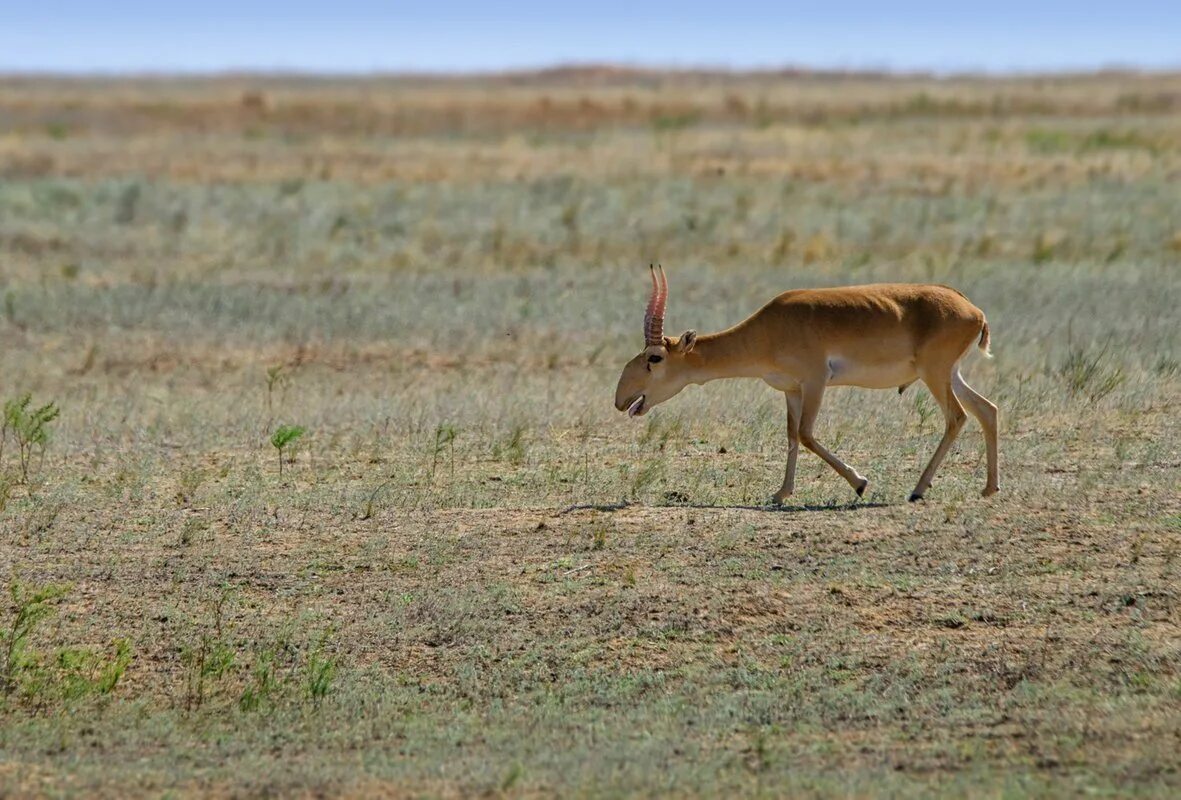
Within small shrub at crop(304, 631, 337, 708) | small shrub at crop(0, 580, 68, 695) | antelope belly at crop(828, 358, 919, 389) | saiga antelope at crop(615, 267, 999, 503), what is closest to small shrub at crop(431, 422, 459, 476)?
saiga antelope at crop(615, 267, 999, 503)

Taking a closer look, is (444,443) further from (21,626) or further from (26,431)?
(21,626)

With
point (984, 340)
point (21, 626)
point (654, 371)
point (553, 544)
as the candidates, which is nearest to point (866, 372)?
point (984, 340)

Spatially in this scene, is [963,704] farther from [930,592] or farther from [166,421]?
[166,421]

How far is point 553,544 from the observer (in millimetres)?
9602

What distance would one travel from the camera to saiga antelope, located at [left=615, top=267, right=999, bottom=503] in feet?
34.7

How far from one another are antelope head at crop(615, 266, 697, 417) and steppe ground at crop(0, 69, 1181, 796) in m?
0.64

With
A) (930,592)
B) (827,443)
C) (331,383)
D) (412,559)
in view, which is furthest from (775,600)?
(331,383)

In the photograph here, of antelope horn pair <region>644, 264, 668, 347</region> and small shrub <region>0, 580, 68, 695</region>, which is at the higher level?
antelope horn pair <region>644, 264, 668, 347</region>

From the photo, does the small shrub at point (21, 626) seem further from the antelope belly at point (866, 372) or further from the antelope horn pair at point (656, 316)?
the antelope belly at point (866, 372)

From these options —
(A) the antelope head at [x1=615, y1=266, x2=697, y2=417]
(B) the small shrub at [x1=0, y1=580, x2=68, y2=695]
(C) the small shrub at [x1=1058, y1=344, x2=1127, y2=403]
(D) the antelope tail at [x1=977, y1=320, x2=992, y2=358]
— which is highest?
(D) the antelope tail at [x1=977, y1=320, x2=992, y2=358]

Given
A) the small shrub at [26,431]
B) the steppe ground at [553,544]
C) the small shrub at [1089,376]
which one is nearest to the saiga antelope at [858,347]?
the steppe ground at [553,544]

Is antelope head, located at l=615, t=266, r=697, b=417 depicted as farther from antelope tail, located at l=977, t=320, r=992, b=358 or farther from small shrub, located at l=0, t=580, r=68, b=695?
small shrub, located at l=0, t=580, r=68, b=695

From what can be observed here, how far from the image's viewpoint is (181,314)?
19953 millimetres

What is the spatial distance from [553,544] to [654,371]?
6.12ft
